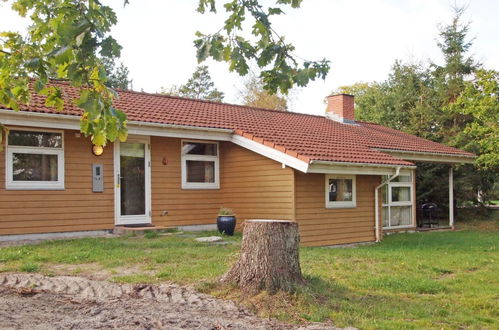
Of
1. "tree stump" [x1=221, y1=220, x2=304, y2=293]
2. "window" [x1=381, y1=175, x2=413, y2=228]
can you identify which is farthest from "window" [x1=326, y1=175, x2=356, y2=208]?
"tree stump" [x1=221, y1=220, x2=304, y2=293]

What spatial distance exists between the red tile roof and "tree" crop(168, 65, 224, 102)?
1389 inches

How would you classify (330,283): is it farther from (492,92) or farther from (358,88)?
(358,88)

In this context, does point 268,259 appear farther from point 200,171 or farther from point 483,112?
point 483,112

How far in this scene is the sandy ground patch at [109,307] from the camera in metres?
4.54

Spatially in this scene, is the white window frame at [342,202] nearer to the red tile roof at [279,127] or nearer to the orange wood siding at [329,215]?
the orange wood siding at [329,215]

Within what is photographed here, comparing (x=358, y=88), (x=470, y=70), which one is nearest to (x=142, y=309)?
(x=470, y=70)

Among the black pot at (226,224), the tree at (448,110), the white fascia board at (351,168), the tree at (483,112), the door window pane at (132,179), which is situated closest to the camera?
the white fascia board at (351,168)

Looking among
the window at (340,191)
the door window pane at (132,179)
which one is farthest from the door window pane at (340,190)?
the door window pane at (132,179)

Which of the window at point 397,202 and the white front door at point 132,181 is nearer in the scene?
the white front door at point 132,181

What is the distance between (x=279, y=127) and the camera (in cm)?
1473

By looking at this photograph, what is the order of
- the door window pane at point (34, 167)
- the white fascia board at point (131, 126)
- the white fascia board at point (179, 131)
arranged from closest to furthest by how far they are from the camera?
the white fascia board at point (131, 126) → the door window pane at point (34, 167) → the white fascia board at point (179, 131)

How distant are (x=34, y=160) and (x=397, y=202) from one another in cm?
1070

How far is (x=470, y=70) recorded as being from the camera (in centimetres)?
2209

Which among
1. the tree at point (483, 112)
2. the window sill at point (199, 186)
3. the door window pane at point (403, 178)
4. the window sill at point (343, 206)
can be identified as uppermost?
the tree at point (483, 112)
